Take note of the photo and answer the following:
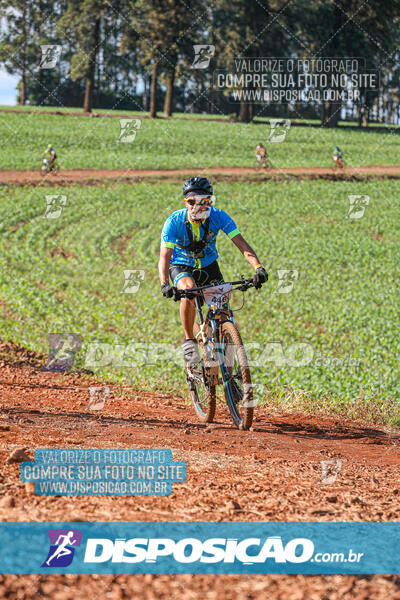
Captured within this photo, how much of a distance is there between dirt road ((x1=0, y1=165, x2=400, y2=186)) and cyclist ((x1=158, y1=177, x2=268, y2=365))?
35.0 m

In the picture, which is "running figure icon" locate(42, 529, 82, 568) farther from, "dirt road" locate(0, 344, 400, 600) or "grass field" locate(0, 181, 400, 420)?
"grass field" locate(0, 181, 400, 420)

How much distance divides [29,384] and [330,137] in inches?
2555

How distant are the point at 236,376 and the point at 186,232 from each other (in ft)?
5.69

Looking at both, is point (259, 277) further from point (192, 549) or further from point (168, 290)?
point (192, 549)

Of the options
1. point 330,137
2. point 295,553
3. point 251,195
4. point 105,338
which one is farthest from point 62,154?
point 295,553

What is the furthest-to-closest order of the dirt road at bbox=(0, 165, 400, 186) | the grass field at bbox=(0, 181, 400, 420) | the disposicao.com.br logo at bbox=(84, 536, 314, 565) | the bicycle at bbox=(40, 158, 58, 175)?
1. the bicycle at bbox=(40, 158, 58, 175)
2. the dirt road at bbox=(0, 165, 400, 186)
3. the grass field at bbox=(0, 181, 400, 420)
4. the disposicao.com.br logo at bbox=(84, 536, 314, 565)

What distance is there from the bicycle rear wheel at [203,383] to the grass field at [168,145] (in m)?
39.3

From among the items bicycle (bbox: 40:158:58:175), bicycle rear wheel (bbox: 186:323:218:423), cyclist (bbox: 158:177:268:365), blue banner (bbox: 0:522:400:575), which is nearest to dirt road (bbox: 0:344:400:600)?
blue banner (bbox: 0:522:400:575)

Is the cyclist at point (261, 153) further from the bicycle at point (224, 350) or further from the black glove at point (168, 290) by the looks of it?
the black glove at point (168, 290)

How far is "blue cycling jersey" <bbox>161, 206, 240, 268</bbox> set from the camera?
23.2ft

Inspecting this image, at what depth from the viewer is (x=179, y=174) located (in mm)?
44656

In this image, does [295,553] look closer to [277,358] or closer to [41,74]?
[277,358]

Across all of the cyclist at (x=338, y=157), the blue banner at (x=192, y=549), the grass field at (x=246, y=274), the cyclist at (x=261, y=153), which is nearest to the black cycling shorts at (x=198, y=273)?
the grass field at (x=246, y=274)

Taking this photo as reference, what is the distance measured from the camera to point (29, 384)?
986 cm
